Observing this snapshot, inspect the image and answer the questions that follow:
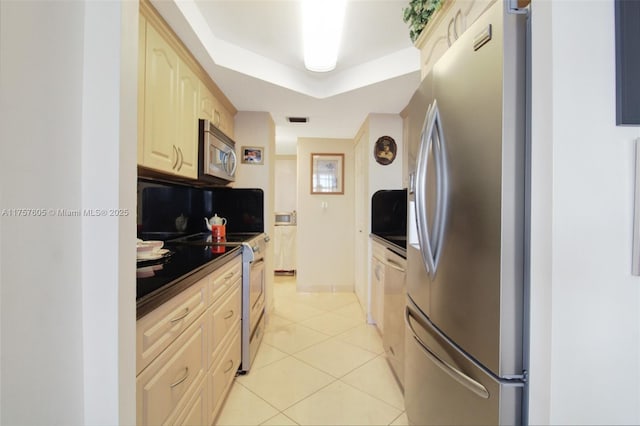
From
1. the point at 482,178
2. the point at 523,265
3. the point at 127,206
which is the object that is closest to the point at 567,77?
the point at 482,178

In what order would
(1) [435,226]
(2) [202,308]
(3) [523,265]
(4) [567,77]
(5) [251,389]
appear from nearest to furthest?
(4) [567,77] → (3) [523,265] → (1) [435,226] → (2) [202,308] → (5) [251,389]

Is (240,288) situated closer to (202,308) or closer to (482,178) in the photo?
(202,308)

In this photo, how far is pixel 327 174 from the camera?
3824 mm

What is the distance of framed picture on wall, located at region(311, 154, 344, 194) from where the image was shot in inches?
150

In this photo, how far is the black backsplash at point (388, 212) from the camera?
2730 millimetres

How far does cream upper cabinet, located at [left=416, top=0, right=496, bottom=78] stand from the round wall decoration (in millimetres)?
1420

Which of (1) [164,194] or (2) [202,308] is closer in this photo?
(2) [202,308]

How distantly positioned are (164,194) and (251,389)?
1517 mm

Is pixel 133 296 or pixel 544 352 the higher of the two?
pixel 133 296

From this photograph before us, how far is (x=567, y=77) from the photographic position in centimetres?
57

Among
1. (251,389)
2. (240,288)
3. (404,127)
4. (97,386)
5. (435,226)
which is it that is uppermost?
(404,127)

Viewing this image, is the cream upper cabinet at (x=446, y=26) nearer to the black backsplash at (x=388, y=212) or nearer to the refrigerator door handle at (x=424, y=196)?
the refrigerator door handle at (x=424, y=196)

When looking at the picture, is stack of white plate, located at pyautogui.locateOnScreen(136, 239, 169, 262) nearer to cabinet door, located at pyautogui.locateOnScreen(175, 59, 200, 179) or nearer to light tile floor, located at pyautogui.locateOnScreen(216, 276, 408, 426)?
cabinet door, located at pyautogui.locateOnScreen(175, 59, 200, 179)

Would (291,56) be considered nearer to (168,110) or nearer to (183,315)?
(168,110)
